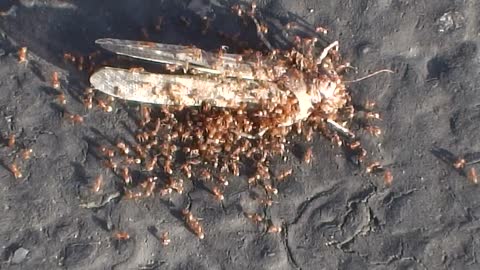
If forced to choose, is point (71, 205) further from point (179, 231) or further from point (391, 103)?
point (391, 103)

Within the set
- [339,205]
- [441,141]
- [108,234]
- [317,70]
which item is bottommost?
[108,234]

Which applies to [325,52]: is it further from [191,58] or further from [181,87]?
[181,87]

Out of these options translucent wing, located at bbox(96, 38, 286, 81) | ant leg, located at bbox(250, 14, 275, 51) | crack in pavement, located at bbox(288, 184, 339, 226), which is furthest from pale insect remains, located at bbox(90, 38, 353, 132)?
crack in pavement, located at bbox(288, 184, 339, 226)

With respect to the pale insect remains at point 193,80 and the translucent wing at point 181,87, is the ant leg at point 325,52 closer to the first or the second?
the pale insect remains at point 193,80

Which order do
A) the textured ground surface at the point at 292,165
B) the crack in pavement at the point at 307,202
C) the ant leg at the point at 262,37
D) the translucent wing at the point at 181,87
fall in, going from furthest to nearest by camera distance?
the ant leg at the point at 262,37, the crack in pavement at the point at 307,202, the textured ground surface at the point at 292,165, the translucent wing at the point at 181,87

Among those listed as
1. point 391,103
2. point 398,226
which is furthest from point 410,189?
point 391,103

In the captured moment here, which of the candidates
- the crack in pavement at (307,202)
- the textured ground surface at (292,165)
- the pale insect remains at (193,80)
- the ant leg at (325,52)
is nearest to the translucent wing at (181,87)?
the pale insect remains at (193,80)
